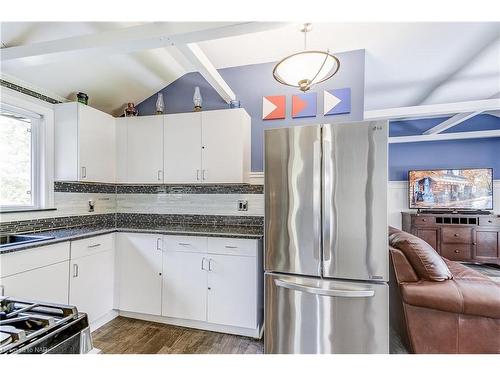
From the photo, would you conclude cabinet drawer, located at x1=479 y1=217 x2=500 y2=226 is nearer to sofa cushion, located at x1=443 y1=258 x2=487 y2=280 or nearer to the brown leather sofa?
sofa cushion, located at x1=443 y1=258 x2=487 y2=280

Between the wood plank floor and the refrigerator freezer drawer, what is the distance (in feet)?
1.25

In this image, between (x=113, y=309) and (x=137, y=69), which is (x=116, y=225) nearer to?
(x=113, y=309)

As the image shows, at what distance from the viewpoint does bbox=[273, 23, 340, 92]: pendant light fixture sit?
150cm

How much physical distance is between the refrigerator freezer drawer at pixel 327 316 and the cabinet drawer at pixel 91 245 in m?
1.69

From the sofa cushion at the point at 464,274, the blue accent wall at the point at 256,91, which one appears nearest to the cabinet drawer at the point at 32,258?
the blue accent wall at the point at 256,91

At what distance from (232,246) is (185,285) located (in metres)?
0.61

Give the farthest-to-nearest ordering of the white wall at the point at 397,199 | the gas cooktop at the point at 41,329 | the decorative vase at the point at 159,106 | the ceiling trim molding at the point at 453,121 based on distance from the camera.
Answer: the white wall at the point at 397,199 < the ceiling trim molding at the point at 453,121 < the decorative vase at the point at 159,106 < the gas cooktop at the point at 41,329

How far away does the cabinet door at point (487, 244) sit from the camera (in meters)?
4.20

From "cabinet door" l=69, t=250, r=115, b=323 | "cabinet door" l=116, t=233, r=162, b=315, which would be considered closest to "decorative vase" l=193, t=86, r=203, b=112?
"cabinet door" l=116, t=233, r=162, b=315

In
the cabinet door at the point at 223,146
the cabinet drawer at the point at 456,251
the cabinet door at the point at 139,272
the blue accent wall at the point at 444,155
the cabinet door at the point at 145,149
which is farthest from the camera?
the blue accent wall at the point at 444,155

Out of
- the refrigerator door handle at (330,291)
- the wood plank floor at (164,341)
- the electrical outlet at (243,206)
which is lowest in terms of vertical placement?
the wood plank floor at (164,341)

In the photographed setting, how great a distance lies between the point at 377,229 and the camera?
5.27 feet

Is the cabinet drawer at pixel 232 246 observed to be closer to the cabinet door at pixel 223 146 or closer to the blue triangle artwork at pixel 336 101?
the cabinet door at pixel 223 146
